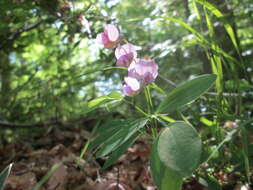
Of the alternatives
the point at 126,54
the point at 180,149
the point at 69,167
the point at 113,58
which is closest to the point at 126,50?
the point at 126,54

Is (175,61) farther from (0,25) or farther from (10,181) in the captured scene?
(10,181)

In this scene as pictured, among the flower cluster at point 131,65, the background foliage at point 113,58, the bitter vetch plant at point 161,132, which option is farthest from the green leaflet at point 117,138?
the background foliage at point 113,58

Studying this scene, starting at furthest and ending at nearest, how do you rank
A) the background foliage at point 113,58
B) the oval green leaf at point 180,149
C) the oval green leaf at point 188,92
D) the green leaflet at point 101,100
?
the background foliage at point 113,58
the green leaflet at point 101,100
the oval green leaf at point 188,92
the oval green leaf at point 180,149

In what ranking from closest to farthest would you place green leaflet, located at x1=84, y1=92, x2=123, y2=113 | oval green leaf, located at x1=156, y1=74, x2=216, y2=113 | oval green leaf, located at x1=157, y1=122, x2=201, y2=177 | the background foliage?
oval green leaf, located at x1=157, y1=122, x2=201, y2=177
oval green leaf, located at x1=156, y1=74, x2=216, y2=113
green leaflet, located at x1=84, y1=92, x2=123, y2=113
the background foliage

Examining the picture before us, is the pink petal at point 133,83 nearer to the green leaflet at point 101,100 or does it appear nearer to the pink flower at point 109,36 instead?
the green leaflet at point 101,100

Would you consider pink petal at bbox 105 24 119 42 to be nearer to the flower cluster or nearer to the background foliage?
the flower cluster

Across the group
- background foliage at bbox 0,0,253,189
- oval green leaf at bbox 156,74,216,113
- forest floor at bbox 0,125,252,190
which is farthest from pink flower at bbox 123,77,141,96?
background foliage at bbox 0,0,253,189
